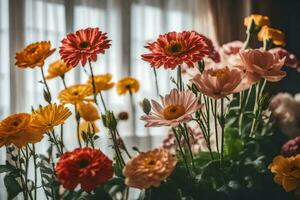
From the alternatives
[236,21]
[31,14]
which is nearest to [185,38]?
[31,14]

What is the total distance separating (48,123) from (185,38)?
29 centimetres

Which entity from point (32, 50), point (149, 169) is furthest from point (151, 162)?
point (32, 50)

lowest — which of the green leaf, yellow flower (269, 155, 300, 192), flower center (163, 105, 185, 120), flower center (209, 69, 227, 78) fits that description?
the green leaf

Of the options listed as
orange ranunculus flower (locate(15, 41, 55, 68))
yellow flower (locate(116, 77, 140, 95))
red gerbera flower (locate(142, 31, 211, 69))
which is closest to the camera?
red gerbera flower (locate(142, 31, 211, 69))

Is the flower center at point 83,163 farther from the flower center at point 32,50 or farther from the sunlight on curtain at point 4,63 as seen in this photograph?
the sunlight on curtain at point 4,63

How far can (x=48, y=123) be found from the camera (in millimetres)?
830

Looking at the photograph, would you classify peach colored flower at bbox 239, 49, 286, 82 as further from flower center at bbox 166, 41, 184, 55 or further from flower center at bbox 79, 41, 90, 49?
flower center at bbox 79, 41, 90, 49

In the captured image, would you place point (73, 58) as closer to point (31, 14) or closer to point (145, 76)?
point (31, 14)

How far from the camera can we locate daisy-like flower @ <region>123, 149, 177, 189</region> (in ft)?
2.27

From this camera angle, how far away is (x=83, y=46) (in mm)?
819

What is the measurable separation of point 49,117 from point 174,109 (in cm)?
23

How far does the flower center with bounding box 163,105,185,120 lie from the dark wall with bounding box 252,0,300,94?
2.06 m

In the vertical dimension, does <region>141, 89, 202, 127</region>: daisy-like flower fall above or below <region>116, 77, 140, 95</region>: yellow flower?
below

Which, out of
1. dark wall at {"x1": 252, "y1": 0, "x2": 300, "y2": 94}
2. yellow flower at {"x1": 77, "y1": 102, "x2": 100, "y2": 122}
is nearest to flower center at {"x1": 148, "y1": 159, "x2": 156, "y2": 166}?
yellow flower at {"x1": 77, "y1": 102, "x2": 100, "y2": 122}
